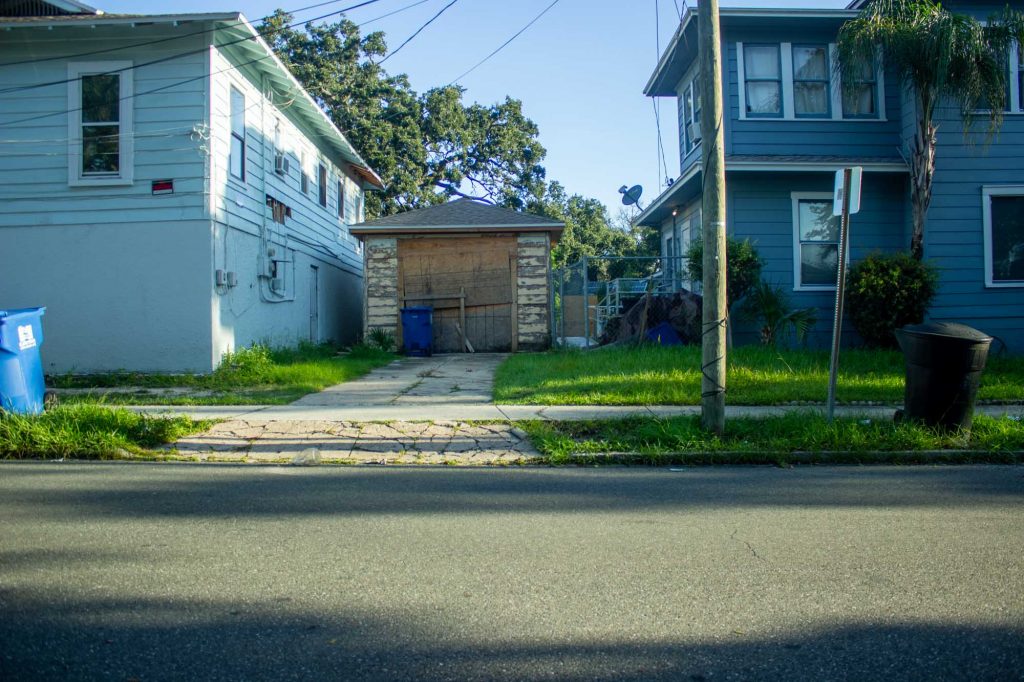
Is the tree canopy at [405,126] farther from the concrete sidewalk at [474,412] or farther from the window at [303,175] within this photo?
the concrete sidewalk at [474,412]

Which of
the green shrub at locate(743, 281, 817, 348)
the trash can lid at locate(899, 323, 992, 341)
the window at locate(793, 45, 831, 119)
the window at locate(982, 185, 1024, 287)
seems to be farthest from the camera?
the window at locate(793, 45, 831, 119)


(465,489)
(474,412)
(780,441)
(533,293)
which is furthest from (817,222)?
(465,489)

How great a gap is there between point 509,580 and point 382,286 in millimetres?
15966

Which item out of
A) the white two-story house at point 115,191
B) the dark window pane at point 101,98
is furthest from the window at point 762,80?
the dark window pane at point 101,98

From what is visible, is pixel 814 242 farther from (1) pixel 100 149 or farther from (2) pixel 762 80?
(1) pixel 100 149

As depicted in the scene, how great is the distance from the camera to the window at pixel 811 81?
15875mm

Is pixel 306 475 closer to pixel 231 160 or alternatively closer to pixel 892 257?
pixel 231 160

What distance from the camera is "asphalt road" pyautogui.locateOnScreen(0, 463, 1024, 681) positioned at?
312cm

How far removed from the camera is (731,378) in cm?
1149

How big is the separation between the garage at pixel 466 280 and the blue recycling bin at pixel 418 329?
2.31 feet

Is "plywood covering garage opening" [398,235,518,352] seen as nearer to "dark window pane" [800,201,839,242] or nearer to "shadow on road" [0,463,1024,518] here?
"dark window pane" [800,201,839,242]

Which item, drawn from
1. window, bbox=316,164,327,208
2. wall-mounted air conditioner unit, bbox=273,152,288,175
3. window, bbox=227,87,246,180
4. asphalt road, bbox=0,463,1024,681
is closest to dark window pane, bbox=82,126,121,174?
window, bbox=227,87,246,180

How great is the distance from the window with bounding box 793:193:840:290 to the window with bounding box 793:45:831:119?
1735 mm

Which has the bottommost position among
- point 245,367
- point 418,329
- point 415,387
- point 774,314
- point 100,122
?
point 415,387
